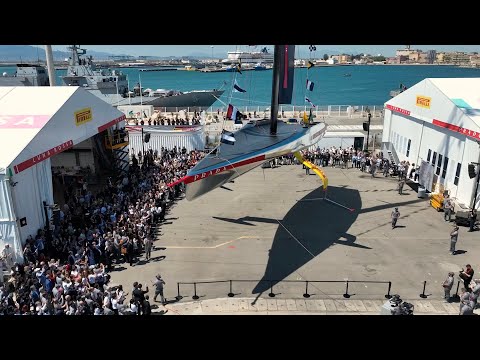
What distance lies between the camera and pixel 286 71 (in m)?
21.3

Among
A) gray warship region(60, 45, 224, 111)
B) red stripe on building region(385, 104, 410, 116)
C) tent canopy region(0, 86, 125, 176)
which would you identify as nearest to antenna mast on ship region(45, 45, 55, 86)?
tent canopy region(0, 86, 125, 176)

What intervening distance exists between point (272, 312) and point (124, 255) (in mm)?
6751

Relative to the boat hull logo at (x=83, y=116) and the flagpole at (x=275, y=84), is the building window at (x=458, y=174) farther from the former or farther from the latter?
the boat hull logo at (x=83, y=116)

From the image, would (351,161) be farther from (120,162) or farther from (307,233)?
(120,162)

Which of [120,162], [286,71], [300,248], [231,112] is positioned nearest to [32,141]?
[231,112]

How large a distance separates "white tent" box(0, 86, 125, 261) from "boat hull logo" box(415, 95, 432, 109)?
66.3ft

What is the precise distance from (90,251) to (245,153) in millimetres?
7425

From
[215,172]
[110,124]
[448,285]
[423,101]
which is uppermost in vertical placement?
[423,101]

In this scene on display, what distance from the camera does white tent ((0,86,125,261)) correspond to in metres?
15.2

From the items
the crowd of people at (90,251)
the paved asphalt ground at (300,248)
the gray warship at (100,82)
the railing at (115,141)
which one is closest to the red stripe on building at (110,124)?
the railing at (115,141)

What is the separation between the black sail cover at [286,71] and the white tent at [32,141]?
10843 millimetres
